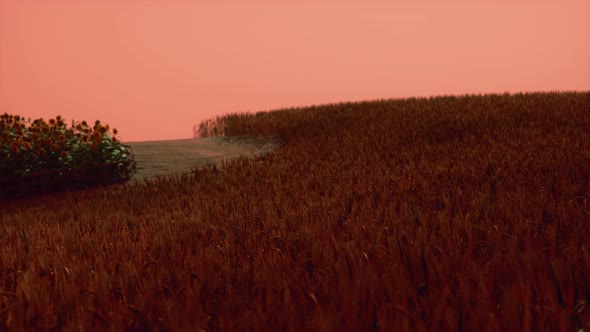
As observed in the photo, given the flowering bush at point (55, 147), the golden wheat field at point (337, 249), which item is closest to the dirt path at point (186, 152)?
the flowering bush at point (55, 147)

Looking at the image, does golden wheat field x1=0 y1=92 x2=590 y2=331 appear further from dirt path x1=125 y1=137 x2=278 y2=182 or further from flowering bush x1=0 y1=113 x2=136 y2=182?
dirt path x1=125 y1=137 x2=278 y2=182

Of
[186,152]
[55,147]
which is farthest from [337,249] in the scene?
[186,152]

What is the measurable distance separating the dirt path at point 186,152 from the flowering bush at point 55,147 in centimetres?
59

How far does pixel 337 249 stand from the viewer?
2.77m

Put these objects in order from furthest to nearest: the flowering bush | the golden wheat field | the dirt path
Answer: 1. the dirt path
2. the flowering bush
3. the golden wheat field

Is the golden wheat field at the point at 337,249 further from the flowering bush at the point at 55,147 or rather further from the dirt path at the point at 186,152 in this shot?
the dirt path at the point at 186,152

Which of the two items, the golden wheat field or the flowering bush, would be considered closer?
the golden wheat field

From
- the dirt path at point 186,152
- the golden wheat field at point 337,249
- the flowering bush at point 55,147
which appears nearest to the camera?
the golden wheat field at point 337,249

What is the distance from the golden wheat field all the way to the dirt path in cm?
210

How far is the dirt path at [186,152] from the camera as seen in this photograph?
12453 millimetres

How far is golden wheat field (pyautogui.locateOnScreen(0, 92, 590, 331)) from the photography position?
1955mm

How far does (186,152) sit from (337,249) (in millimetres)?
11795

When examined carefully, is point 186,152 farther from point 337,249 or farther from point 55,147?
point 337,249

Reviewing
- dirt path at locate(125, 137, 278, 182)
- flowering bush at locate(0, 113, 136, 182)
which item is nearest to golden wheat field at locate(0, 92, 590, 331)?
flowering bush at locate(0, 113, 136, 182)
